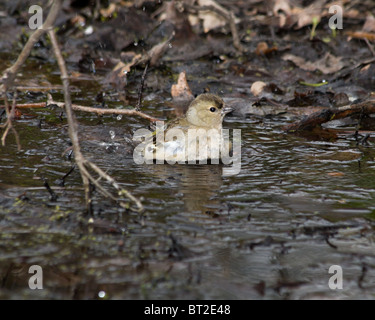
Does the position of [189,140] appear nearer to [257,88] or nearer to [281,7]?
[257,88]

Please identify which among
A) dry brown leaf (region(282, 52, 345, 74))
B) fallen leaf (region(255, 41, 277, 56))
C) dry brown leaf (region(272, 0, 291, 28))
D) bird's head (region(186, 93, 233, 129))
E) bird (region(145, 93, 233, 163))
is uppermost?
dry brown leaf (region(272, 0, 291, 28))

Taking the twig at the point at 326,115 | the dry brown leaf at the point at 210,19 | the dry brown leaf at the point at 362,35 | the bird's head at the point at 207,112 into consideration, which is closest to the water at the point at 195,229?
the bird's head at the point at 207,112

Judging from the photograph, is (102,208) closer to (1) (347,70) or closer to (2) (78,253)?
(2) (78,253)

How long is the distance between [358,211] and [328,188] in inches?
23.1

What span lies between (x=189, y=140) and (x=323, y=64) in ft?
14.5

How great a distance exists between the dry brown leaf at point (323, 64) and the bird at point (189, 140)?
138 inches

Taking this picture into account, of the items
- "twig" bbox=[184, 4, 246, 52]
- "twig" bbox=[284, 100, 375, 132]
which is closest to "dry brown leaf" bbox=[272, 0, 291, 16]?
"twig" bbox=[184, 4, 246, 52]

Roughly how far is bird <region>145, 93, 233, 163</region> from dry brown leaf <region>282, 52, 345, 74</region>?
11.5 feet

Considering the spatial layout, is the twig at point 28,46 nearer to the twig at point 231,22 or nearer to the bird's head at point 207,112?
the bird's head at point 207,112

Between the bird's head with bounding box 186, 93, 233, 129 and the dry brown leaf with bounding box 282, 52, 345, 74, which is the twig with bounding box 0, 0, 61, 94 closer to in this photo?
the bird's head with bounding box 186, 93, 233, 129

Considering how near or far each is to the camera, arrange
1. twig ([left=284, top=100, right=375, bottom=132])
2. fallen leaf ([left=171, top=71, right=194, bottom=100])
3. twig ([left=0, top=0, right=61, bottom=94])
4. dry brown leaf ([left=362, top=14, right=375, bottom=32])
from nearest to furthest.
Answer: twig ([left=0, top=0, right=61, bottom=94]), twig ([left=284, top=100, right=375, bottom=132]), fallen leaf ([left=171, top=71, right=194, bottom=100]), dry brown leaf ([left=362, top=14, right=375, bottom=32])

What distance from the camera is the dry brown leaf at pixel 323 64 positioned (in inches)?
377

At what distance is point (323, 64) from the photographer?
9.74 meters

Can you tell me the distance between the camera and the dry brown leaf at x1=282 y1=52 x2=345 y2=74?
9586 mm
